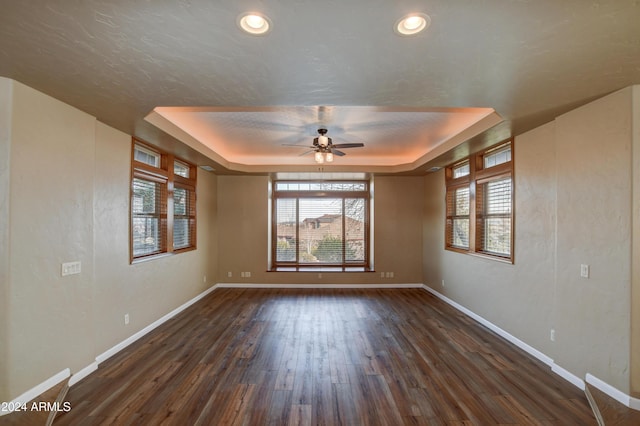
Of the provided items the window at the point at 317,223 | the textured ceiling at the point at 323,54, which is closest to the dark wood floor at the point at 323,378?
the window at the point at 317,223

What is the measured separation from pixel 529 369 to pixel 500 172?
2476 millimetres

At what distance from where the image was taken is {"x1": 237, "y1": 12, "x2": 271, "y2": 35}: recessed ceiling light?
1.38 m

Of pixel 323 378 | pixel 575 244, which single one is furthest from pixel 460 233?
pixel 323 378

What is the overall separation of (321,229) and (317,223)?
0.58 feet

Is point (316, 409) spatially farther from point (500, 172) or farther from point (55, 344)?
point (500, 172)

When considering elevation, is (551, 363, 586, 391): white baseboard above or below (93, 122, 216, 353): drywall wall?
below

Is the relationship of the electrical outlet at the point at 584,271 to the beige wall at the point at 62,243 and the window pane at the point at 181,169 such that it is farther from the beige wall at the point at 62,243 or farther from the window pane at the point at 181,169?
the window pane at the point at 181,169

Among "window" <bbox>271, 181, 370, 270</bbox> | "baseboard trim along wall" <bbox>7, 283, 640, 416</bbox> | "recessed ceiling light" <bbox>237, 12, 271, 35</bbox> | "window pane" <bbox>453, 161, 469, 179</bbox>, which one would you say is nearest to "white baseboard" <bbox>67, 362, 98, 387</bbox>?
"baseboard trim along wall" <bbox>7, 283, 640, 416</bbox>

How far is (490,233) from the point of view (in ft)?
13.3

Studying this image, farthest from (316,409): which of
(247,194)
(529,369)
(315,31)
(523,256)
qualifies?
(247,194)

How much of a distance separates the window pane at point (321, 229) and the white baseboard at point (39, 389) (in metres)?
4.36

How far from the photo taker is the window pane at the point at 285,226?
630 centimetres

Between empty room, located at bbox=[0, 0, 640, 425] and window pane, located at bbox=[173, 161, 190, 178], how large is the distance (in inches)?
12.7

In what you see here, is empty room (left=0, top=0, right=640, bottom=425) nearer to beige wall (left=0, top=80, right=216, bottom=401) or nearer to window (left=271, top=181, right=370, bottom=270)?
beige wall (left=0, top=80, right=216, bottom=401)
